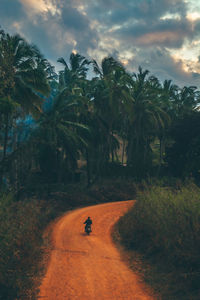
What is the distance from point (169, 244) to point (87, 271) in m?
3.23

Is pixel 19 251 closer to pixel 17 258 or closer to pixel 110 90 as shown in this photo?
pixel 17 258

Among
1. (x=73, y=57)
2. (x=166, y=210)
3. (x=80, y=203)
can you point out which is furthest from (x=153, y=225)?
(x=73, y=57)

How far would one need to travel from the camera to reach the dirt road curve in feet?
28.4

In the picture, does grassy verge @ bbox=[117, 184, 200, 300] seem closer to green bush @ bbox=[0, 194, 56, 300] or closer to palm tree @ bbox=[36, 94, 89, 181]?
green bush @ bbox=[0, 194, 56, 300]

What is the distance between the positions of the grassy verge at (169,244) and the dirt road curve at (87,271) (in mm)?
761

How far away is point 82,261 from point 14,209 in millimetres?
5024

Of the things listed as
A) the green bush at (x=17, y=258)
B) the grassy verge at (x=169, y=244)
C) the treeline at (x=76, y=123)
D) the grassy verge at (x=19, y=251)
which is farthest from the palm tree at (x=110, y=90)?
the green bush at (x=17, y=258)

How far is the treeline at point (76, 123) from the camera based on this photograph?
2136 centimetres

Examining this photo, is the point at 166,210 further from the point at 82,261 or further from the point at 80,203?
the point at 80,203

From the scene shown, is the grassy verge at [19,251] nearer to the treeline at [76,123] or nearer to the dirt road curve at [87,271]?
the dirt road curve at [87,271]

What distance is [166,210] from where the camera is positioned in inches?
450

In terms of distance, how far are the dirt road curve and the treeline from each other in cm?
797

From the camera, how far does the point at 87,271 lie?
1035 cm

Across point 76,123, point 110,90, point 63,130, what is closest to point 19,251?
point 63,130
